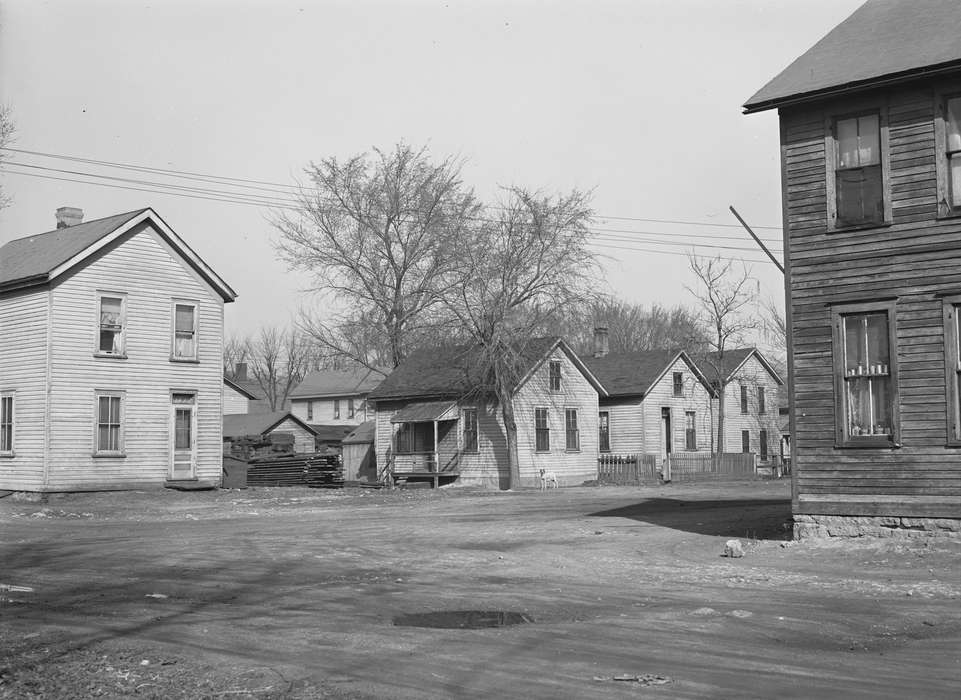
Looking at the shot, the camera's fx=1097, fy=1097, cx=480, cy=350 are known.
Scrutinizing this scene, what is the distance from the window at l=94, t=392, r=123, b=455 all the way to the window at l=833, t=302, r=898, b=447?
80.9ft

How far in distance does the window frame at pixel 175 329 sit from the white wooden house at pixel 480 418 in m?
12.0

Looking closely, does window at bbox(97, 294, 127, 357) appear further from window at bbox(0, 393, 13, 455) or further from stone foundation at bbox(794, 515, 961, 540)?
stone foundation at bbox(794, 515, 961, 540)

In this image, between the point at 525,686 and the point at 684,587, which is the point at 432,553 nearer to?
the point at 684,587

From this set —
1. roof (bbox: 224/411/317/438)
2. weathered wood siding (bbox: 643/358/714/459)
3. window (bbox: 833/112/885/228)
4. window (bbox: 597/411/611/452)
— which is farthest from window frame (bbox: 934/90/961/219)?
roof (bbox: 224/411/317/438)

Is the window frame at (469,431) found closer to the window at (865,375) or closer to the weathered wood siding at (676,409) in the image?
the weathered wood siding at (676,409)

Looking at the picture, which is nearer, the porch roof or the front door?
the front door

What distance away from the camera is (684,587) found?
14.7m

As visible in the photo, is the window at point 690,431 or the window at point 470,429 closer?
the window at point 470,429

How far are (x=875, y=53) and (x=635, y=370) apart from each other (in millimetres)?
39080

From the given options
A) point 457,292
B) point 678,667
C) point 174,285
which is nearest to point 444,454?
point 457,292

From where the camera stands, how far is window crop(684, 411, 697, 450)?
59.5 metres

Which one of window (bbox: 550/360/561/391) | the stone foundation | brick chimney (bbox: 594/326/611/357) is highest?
brick chimney (bbox: 594/326/611/357)

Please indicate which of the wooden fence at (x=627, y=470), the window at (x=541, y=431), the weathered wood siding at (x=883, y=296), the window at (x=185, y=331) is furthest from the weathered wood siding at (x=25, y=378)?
the wooden fence at (x=627, y=470)

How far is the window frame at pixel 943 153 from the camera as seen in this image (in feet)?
57.4
